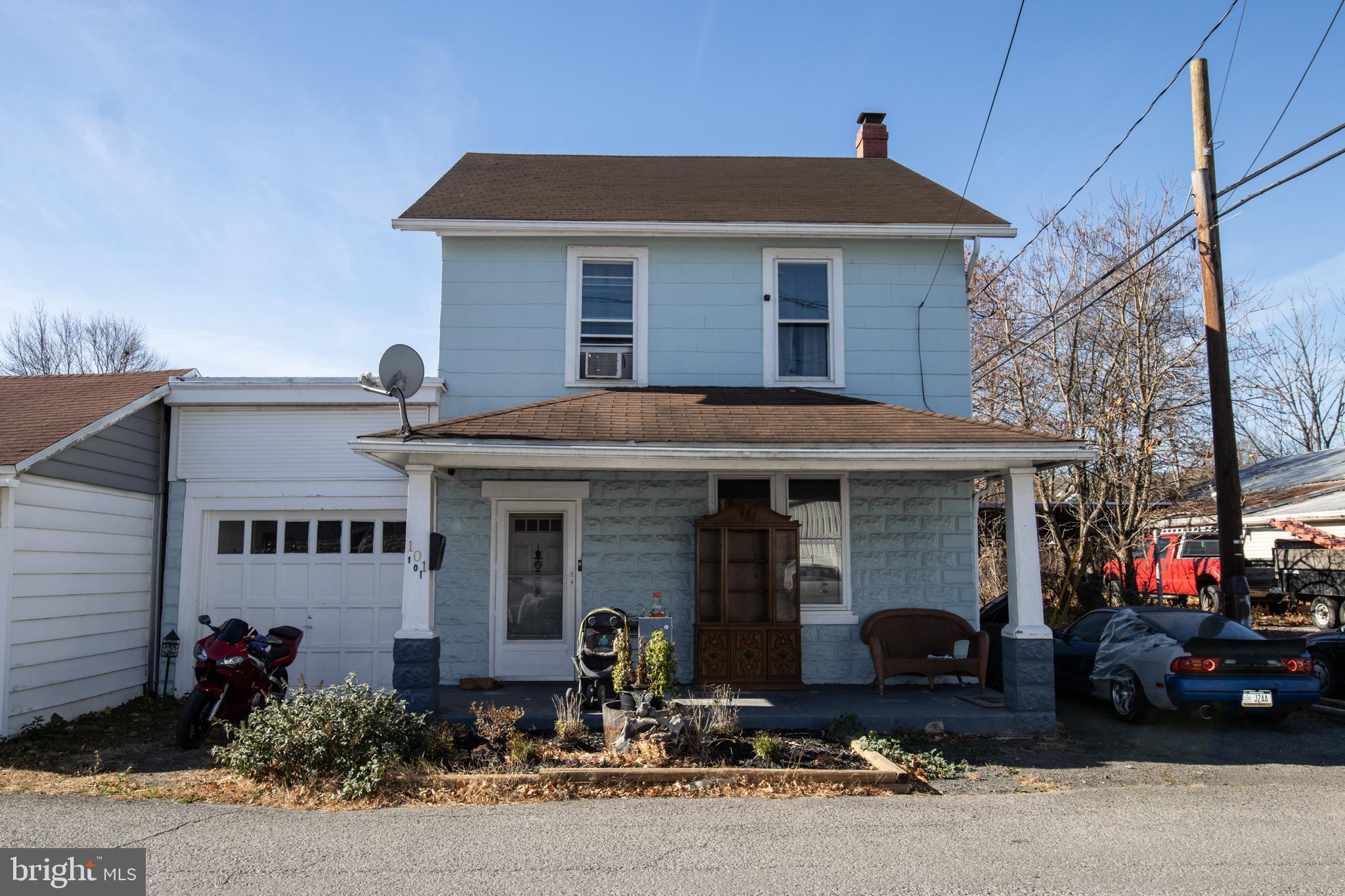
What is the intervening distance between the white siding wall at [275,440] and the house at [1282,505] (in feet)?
50.9

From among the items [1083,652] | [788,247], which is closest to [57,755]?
[788,247]

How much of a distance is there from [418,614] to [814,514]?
473cm

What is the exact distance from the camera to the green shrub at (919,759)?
7125 millimetres

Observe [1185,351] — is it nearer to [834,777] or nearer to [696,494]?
[696,494]

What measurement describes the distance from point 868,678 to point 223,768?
A: 667 cm

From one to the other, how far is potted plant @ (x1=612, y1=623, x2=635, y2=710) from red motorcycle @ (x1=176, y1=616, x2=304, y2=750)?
9.41 feet

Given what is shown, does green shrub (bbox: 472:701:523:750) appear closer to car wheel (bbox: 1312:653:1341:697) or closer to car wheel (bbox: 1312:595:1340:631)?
car wheel (bbox: 1312:653:1341:697)

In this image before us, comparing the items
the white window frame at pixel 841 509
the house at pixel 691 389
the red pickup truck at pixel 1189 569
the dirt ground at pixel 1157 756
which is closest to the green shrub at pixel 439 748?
the house at pixel 691 389

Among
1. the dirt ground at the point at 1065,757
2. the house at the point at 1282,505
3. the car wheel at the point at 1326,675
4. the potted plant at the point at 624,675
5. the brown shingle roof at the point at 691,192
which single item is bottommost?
the dirt ground at the point at 1065,757

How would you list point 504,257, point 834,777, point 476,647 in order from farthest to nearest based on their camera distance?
1. point 504,257
2. point 476,647
3. point 834,777

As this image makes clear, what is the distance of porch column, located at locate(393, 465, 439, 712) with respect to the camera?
8.04 m

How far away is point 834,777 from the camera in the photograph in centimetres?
666

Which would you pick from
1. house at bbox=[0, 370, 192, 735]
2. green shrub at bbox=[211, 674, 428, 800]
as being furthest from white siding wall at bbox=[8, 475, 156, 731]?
green shrub at bbox=[211, 674, 428, 800]

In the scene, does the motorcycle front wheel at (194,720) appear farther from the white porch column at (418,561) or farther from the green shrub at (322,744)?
the white porch column at (418,561)
